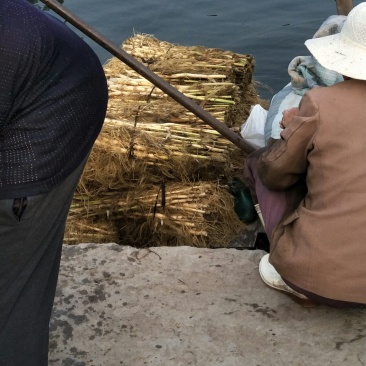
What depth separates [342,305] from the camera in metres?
2.93

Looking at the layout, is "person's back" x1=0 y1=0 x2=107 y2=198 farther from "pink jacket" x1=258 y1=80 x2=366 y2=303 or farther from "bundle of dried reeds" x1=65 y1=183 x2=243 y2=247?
"bundle of dried reeds" x1=65 y1=183 x2=243 y2=247

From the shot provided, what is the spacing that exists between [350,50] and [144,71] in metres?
1.15

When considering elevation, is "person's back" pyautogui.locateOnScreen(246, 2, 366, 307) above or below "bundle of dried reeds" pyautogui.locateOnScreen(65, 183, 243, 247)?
above

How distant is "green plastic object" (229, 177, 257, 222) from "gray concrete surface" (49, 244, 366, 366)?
2.73ft

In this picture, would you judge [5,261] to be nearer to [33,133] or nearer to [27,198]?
[27,198]

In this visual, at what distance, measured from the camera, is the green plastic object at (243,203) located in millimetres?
4289

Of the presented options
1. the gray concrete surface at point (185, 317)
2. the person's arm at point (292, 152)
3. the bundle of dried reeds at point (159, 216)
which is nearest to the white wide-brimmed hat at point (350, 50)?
the person's arm at point (292, 152)

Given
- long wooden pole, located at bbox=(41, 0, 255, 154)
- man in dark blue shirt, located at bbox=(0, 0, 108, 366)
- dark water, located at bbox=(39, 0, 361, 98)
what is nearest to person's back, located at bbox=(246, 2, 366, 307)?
long wooden pole, located at bbox=(41, 0, 255, 154)

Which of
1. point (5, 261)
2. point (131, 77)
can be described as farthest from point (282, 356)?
point (131, 77)

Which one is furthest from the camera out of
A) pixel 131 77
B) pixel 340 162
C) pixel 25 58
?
pixel 131 77

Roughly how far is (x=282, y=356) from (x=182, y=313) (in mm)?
490

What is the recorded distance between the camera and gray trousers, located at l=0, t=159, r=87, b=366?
6.88ft

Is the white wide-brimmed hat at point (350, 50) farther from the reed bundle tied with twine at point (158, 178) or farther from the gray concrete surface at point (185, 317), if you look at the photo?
the reed bundle tied with twine at point (158, 178)

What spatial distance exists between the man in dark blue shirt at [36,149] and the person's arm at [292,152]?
0.85 meters
